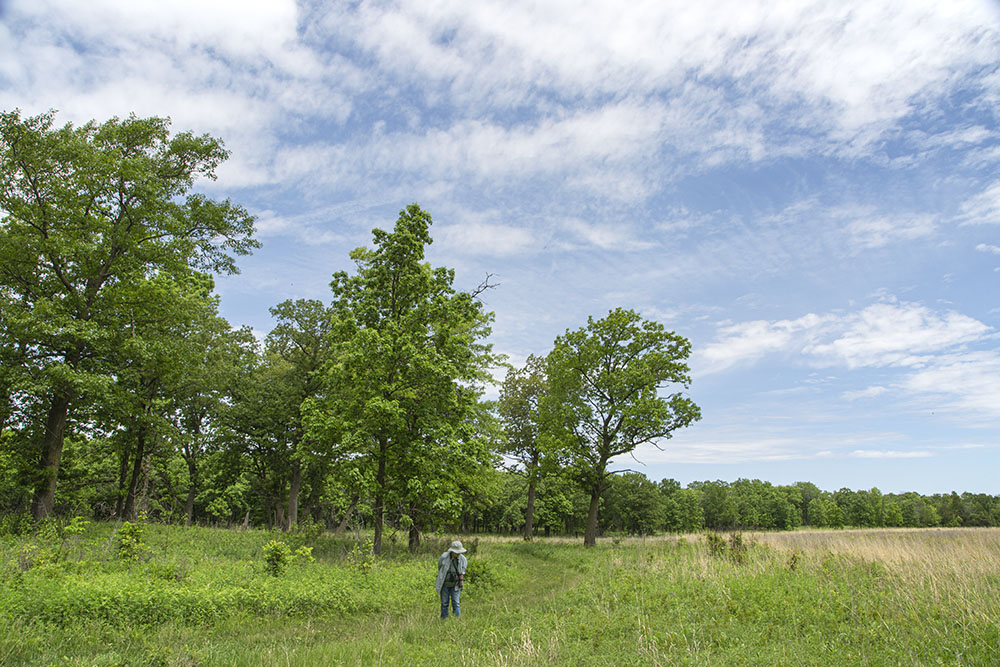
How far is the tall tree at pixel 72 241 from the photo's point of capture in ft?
53.9

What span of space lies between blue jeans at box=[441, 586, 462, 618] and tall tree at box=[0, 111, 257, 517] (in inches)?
513

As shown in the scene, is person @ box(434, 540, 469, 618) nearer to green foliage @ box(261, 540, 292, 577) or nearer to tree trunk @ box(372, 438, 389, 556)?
green foliage @ box(261, 540, 292, 577)

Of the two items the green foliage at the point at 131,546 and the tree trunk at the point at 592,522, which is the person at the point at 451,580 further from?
the tree trunk at the point at 592,522

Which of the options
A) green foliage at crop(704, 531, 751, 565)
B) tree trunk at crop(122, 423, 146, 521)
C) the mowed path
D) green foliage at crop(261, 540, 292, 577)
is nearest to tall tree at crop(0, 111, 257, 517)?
tree trunk at crop(122, 423, 146, 521)

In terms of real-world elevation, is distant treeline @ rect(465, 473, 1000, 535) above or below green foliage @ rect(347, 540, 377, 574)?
below

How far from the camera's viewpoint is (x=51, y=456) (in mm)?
17016

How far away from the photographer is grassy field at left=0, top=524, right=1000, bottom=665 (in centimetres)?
715

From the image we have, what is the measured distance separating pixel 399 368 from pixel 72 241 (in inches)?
461

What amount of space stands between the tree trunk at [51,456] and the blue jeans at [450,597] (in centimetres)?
1405

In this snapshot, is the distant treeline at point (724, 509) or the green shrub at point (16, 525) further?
the distant treeline at point (724, 509)

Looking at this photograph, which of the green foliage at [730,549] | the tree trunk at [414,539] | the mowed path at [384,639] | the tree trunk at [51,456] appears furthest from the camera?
the tree trunk at [414,539]

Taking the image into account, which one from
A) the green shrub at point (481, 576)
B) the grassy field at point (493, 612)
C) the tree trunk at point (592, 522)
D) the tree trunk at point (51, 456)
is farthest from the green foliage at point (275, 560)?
the tree trunk at point (592, 522)

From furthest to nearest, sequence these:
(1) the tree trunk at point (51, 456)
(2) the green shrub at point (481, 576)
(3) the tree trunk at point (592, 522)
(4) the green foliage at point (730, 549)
Answer: (3) the tree trunk at point (592, 522) → (1) the tree trunk at point (51, 456) → (4) the green foliage at point (730, 549) → (2) the green shrub at point (481, 576)

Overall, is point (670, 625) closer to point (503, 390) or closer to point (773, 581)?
point (773, 581)
